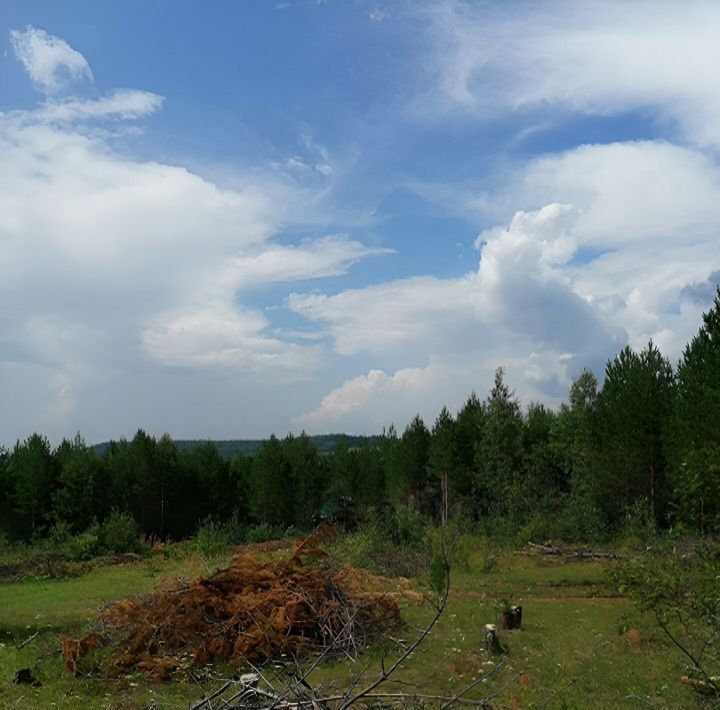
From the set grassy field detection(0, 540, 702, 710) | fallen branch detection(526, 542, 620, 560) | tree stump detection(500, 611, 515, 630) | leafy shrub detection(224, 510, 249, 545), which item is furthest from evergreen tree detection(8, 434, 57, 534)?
tree stump detection(500, 611, 515, 630)

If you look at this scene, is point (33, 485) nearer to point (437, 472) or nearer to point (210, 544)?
point (210, 544)

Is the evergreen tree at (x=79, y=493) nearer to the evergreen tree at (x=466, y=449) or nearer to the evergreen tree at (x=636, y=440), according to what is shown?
the evergreen tree at (x=466, y=449)

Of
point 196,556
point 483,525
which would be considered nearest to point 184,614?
point 196,556

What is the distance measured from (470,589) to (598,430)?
1363 centimetres

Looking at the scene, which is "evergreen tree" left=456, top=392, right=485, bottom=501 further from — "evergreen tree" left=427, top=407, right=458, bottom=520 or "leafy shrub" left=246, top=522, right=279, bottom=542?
"leafy shrub" left=246, top=522, right=279, bottom=542

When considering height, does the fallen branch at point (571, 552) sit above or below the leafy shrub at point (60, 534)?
below

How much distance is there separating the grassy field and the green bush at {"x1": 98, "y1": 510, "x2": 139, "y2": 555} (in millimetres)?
10129

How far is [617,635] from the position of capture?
1195cm

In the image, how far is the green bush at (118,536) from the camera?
28359mm

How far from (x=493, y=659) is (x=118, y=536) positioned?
21534mm

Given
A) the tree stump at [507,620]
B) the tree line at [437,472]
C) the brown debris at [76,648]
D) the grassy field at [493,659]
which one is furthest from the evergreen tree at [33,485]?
the tree stump at [507,620]

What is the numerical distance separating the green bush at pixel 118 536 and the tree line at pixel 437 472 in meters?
2.86

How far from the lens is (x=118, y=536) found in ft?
93.7

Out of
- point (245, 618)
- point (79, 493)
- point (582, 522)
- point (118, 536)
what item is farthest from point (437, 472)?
point (245, 618)
